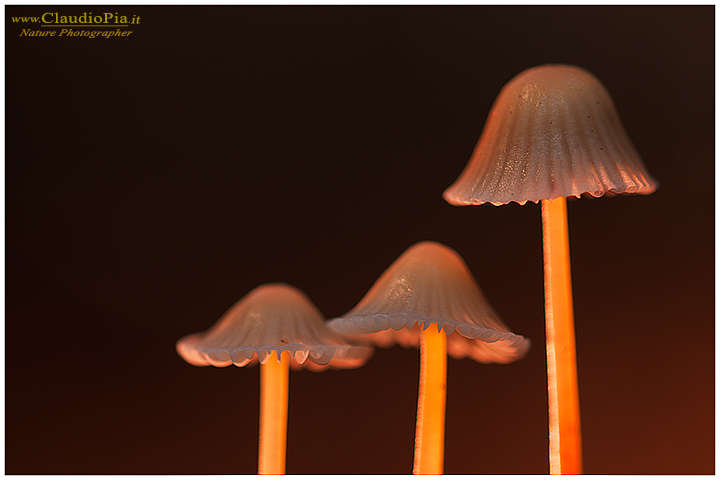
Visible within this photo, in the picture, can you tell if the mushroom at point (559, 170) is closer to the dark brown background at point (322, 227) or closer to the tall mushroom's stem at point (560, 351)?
the tall mushroom's stem at point (560, 351)

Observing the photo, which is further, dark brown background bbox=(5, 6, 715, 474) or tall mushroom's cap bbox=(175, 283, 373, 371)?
dark brown background bbox=(5, 6, 715, 474)

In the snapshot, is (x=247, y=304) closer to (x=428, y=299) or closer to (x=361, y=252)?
(x=428, y=299)

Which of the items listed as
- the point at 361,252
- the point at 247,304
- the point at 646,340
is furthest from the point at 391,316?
the point at 646,340

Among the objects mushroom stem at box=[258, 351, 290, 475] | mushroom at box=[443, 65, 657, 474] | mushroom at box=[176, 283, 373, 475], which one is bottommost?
mushroom stem at box=[258, 351, 290, 475]

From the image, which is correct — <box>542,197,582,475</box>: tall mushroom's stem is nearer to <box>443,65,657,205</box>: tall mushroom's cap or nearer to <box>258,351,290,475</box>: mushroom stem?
<box>443,65,657,205</box>: tall mushroom's cap

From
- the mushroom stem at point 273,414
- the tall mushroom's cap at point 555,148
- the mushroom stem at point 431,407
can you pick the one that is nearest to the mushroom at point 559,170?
the tall mushroom's cap at point 555,148

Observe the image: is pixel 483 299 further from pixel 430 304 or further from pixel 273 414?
pixel 273 414

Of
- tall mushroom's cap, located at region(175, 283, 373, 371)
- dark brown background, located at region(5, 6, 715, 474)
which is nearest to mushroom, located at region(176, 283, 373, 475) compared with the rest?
tall mushroom's cap, located at region(175, 283, 373, 371)

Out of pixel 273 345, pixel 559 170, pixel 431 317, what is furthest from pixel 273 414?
pixel 559 170
